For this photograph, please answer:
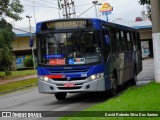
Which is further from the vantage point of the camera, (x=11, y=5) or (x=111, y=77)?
(x=11, y=5)

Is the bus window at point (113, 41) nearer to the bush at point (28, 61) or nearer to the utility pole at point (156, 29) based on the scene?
the utility pole at point (156, 29)

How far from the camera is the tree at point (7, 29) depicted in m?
40.2

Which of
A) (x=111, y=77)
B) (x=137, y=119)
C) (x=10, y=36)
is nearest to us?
(x=137, y=119)

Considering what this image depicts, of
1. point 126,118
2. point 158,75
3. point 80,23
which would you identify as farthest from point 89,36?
point 126,118

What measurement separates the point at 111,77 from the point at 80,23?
2.43 meters

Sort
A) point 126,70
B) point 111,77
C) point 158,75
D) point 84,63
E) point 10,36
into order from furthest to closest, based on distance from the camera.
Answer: point 10,36, point 126,70, point 158,75, point 111,77, point 84,63

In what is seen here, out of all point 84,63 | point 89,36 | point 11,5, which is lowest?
point 84,63

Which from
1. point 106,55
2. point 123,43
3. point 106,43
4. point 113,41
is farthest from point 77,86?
point 123,43

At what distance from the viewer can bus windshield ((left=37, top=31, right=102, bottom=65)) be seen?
14750 millimetres

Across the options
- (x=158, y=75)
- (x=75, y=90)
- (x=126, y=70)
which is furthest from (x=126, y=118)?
(x=126, y=70)

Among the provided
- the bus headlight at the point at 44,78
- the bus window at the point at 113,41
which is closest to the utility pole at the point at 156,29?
the bus window at the point at 113,41

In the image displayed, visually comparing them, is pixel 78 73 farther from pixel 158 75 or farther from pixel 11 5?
pixel 11 5

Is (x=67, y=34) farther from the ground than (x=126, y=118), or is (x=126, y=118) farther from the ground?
(x=67, y=34)

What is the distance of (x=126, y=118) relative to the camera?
9.11 metres
